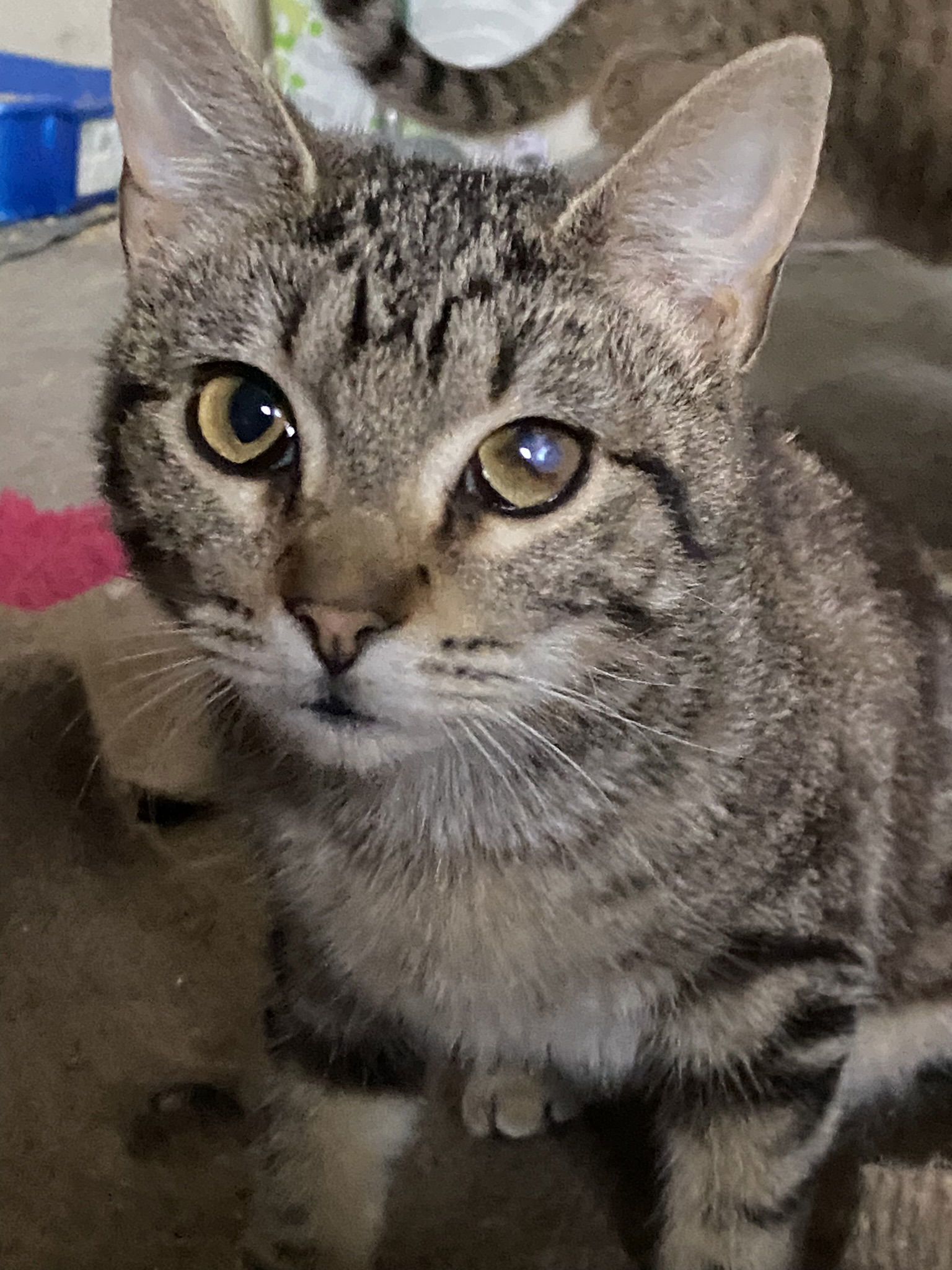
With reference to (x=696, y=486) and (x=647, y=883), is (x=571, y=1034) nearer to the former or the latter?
(x=647, y=883)

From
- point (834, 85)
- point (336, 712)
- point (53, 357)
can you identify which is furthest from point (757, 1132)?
point (53, 357)

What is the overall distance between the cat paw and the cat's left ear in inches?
24.9

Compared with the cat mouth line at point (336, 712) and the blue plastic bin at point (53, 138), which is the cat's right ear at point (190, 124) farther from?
the blue plastic bin at point (53, 138)

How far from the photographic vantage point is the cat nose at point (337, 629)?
641 millimetres

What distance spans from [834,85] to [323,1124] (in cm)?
166

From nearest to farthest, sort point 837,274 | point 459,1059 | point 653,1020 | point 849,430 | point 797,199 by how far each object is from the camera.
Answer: point 797,199 → point 653,1020 → point 459,1059 → point 849,430 → point 837,274

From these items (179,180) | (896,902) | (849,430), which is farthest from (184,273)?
(849,430)

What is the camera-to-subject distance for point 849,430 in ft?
6.84

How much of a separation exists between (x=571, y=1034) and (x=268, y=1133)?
0.88ft

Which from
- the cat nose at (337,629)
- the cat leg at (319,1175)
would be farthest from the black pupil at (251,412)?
the cat leg at (319,1175)

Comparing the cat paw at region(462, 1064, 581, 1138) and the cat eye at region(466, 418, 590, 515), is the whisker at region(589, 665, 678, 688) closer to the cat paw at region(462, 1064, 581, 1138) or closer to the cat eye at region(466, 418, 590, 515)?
the cat eye at region(466, 418, 590, 515)

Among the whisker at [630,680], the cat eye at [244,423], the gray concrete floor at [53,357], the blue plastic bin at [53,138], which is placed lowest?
the gray concrete floor at [53,357]

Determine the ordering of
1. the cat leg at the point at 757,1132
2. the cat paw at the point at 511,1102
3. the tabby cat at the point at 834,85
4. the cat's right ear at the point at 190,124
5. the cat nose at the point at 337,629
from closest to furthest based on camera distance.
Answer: the cat nose at the point at 337,629 < the cat's right ear at the point at 190,124 < the cat leg at the point at 757,1132 < the cat paw at the point at 511,1102 < the tabby cat at the point at 834,85

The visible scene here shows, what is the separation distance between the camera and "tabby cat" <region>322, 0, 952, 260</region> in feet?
6.40
